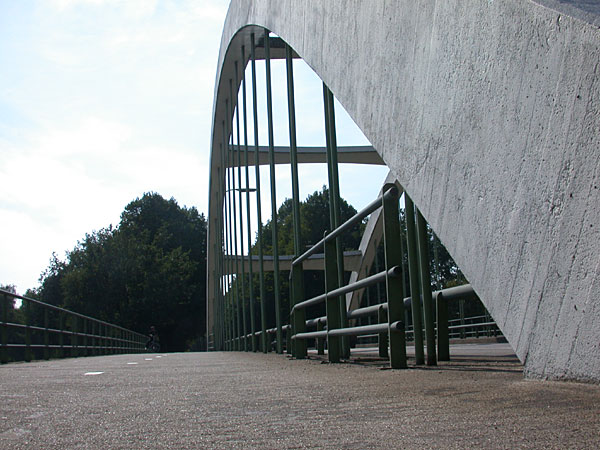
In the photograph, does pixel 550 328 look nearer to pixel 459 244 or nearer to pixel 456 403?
pixel 456 403

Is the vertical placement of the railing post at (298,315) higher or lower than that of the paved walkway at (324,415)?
higher

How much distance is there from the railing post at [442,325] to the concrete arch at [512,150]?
91 cm

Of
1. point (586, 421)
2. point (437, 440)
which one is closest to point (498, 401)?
point (586, 421)

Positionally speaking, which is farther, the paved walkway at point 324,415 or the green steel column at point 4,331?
the green steel column at point 4,331

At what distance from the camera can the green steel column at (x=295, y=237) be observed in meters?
5.77

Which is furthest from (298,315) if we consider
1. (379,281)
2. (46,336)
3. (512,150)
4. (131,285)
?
(131,285)

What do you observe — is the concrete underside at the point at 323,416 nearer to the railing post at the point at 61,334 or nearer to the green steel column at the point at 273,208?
the green steel column at the point at 273,208

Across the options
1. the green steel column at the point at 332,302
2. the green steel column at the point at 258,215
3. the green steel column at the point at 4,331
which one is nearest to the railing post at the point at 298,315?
the green steel column at the point at 332,302

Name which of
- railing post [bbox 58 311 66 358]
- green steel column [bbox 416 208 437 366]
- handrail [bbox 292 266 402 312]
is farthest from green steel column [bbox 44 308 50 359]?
green steel column [bbox 416 208 437 366]

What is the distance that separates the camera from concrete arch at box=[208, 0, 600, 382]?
196cm

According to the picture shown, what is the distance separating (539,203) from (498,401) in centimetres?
57

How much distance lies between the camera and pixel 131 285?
128 ft

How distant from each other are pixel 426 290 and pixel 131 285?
36.4 meters

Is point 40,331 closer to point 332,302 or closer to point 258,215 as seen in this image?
point 258,215
